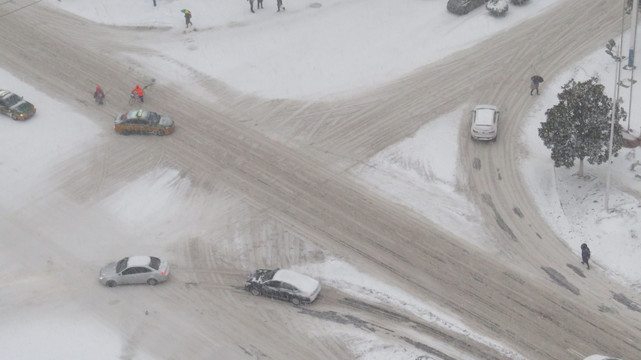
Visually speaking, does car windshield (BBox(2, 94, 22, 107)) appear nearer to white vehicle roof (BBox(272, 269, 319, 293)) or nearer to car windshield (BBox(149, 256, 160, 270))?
car windshield (BBox(149, 256, 160, 270))

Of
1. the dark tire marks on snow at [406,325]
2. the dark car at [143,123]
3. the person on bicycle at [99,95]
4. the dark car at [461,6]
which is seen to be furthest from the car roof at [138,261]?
the dark car at [461,6]

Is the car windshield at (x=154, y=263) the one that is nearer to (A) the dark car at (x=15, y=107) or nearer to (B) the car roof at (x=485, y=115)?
(A) the dark car at (x=15, y=107)

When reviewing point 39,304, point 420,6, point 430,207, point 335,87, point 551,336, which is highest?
point 420,6

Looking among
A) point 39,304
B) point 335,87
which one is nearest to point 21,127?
point 39,304

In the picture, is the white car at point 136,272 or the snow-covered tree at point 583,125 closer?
the white car at point 136,272

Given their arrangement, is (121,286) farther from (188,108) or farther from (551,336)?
(551,336)

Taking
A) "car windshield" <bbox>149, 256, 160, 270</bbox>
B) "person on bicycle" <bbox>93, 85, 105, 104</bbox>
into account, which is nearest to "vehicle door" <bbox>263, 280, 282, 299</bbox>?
"car windshield" <bbox>149, 256, 160, 270</bbox>

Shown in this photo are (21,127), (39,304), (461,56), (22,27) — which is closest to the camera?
(39,304)
